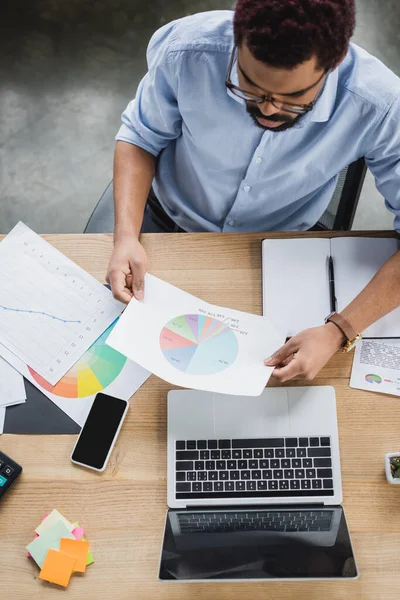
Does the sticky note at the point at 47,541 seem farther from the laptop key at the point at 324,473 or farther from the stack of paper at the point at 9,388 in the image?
the laptop key at the point at 324,473

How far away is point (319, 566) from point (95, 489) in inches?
15.8

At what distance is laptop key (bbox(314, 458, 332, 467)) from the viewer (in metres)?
1.02

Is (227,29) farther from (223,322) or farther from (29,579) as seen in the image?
(29,579)

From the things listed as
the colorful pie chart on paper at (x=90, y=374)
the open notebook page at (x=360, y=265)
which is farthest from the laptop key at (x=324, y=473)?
the colorful pie chart on paper at (x=90, y=374)

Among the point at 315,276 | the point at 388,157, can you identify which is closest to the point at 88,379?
the point at 315,276

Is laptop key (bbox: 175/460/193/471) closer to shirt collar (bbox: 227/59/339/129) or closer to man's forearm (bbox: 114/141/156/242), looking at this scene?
man's forearm (bbox: 114/141/156/242)

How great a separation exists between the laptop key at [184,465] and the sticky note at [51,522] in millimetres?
206

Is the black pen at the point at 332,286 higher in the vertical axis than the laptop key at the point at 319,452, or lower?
higher

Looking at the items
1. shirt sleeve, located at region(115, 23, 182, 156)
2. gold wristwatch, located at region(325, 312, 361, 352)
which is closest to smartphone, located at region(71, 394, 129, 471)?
gold wristwatch, located at region(325, 312, 361, 352)

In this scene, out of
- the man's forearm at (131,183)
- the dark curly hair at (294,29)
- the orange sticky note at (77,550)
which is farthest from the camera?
the man's forearm at (131,183)

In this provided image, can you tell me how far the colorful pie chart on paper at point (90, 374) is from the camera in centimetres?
109

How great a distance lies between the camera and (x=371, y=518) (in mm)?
992

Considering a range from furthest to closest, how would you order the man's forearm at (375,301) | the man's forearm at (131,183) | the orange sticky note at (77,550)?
the man's forearm at (131,183)
the man's forearm at (375,301)
the orange sticky note at (77,550)

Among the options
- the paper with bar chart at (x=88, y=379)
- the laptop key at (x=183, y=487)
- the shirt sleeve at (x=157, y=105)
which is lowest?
the laptop key at (x=183, y=487)
